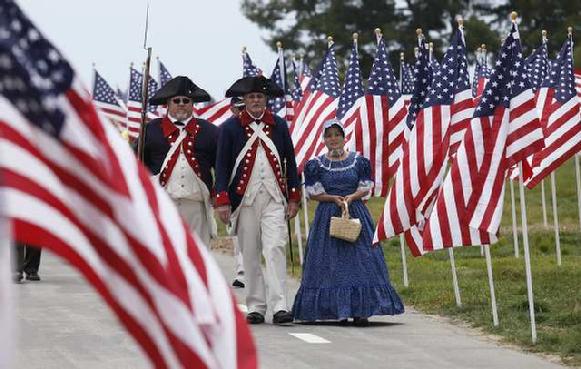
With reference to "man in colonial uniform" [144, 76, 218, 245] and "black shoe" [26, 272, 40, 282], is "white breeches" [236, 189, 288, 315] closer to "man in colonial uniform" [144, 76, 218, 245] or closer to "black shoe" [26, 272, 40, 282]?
"man in colonial uniform" [144, 76, 218, 245]

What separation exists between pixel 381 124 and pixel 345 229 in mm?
5536

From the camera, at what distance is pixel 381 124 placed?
67.7ft

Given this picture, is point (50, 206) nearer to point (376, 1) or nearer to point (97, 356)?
point (97, 356)

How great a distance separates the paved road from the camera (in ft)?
40.3

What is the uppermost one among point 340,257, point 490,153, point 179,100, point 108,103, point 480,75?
point 108,103

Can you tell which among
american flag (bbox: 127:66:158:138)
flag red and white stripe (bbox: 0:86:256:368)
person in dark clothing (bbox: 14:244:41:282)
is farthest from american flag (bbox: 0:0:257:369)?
american flag (bbox: 127:66:158:138)

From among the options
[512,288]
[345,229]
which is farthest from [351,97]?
[345,229]

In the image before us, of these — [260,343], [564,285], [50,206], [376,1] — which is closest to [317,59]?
[376,1]

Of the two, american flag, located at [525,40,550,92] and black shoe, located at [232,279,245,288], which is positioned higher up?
american flag, located at [525,40,550,92]

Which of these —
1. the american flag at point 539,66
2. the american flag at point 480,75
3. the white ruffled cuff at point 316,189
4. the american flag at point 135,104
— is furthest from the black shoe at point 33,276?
the american flag at point 135,104

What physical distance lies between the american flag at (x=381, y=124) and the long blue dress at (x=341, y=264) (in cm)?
485

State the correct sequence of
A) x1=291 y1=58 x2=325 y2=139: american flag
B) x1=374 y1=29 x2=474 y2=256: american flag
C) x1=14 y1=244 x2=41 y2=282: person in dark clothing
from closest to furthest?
x1=374 y1=29 x2=474 y2=256: american flag → x1=14 y1=244 x2=41 y2=282: person in dark clothing → x1=291 y1=58 x2=325 y2=139: american flag

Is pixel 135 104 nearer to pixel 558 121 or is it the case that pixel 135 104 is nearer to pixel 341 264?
pixel 558 121

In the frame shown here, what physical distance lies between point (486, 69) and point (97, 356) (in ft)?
55.2
